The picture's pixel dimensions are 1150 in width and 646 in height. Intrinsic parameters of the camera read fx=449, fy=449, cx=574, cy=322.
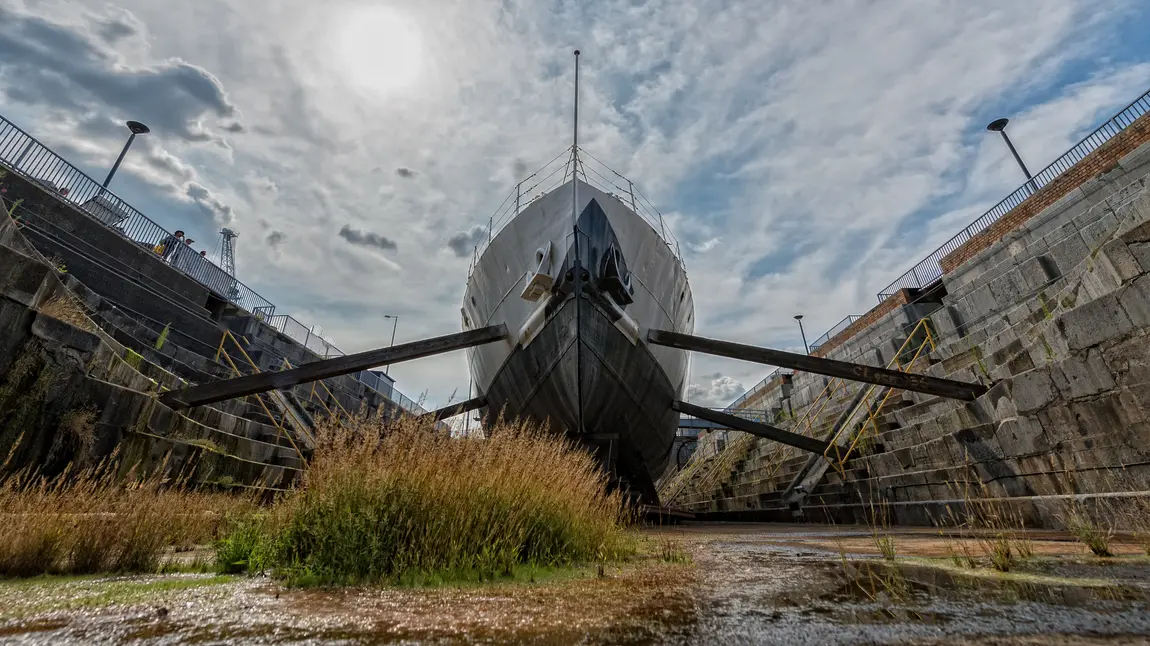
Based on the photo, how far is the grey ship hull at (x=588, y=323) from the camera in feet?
22.7

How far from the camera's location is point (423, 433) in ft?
11.0

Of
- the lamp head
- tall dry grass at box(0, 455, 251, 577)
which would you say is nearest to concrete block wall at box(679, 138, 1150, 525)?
tall dry grass at box(0, 455, 251, 577)

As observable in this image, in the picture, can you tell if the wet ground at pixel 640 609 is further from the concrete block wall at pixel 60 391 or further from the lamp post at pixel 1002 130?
the lamp post at pixel 1002 130

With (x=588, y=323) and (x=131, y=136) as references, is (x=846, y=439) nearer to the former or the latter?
(x=588, y=323)

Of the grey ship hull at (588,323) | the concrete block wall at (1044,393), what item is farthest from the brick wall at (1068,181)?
the grey ship hull at (588,323)

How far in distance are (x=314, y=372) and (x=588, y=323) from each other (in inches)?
159

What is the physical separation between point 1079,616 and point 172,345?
1369 centimetres

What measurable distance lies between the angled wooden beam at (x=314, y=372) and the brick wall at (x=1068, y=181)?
1488 cm

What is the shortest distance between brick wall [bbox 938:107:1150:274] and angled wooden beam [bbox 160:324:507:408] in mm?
14878

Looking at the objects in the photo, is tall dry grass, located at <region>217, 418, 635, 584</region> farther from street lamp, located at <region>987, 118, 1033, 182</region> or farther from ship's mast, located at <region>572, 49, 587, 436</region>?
street lamp, located at <region>987, 118, 1033, 182</region>

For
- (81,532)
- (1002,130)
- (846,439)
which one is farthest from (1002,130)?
(81,532)

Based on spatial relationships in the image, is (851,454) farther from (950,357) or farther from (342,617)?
(342,617)

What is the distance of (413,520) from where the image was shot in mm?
2537

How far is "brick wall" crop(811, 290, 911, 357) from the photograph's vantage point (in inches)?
688
